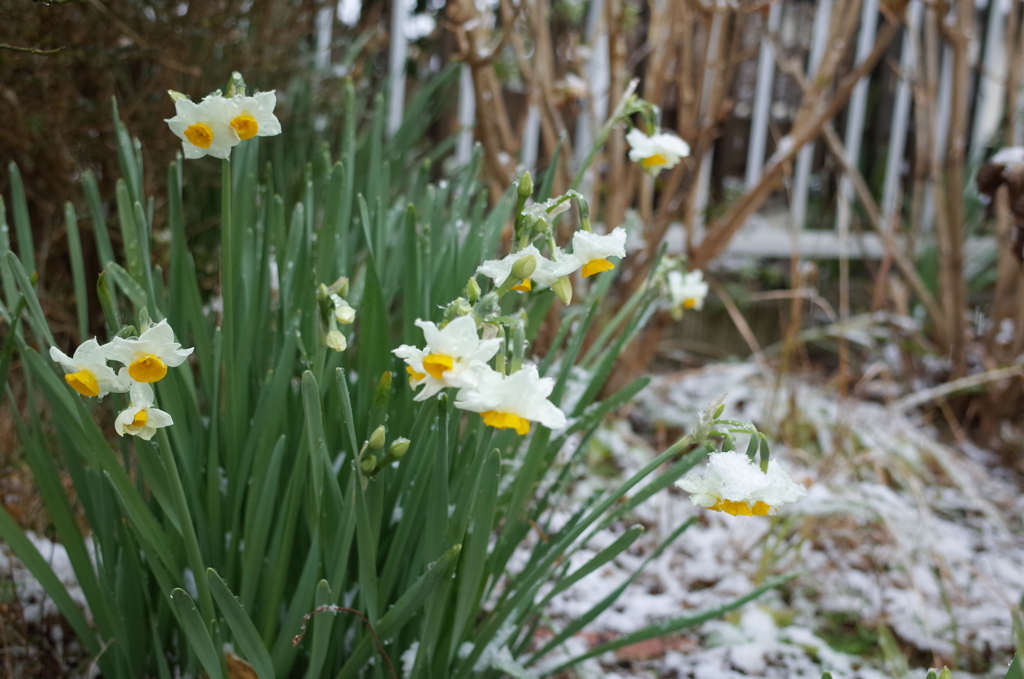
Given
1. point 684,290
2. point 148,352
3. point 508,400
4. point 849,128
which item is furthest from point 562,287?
point 849,128

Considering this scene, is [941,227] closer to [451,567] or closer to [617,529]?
[617,529]

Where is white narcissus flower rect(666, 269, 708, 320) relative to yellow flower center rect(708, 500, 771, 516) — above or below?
above

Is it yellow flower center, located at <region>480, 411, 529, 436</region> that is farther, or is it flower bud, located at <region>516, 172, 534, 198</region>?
flower bud, located at <region>516, 172, 534, 198</region>

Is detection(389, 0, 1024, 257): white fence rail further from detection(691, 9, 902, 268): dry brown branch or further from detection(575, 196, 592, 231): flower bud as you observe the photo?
detection(575, 196, 592, 231): flower bud

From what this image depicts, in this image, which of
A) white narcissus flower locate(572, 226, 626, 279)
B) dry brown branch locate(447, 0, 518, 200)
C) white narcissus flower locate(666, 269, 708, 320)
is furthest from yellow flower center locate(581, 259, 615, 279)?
dry brown branch locate(447, 0, 518, 200)

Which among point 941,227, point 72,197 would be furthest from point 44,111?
point 941,227

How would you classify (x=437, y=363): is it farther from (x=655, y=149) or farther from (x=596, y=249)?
(x=655, y=149)

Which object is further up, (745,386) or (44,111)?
(44,111)
